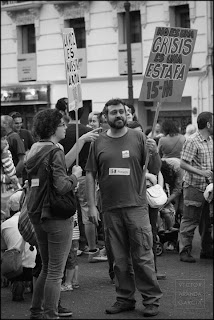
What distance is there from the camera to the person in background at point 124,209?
7332 mm

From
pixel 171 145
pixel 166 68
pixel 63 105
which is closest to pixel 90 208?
pixel 166 68

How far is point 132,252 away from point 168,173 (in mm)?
4099

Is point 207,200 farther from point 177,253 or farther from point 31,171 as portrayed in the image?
point 31,171

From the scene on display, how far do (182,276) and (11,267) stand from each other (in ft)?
8.22

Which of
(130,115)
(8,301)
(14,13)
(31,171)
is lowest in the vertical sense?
(8,301)

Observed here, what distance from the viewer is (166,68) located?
27.6 feet

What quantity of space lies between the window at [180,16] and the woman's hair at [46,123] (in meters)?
19.0

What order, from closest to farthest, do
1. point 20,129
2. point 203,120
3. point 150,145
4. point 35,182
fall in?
point 35,182
point 150,145
point 203,120
point 20,129

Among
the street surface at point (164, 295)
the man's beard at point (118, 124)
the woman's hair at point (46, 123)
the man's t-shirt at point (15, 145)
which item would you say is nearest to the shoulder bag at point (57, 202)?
the woman's hair at point (46, 123)

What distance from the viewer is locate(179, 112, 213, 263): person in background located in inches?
402

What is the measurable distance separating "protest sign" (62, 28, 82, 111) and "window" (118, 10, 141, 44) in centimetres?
1818

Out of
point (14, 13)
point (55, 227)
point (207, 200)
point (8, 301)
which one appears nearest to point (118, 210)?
point (55, 227)

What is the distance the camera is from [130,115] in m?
9.06

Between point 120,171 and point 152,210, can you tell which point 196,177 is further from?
point 120,171
